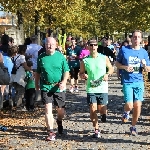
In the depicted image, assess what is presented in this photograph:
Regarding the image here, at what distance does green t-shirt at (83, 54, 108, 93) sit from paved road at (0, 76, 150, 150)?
3.01 feet

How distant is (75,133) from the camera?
936 cm

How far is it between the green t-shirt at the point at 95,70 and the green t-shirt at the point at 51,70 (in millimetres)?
442

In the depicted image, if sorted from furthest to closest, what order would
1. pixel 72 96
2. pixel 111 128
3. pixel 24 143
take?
pixel 72 96 < pixel 111 128 < pixel 24 143

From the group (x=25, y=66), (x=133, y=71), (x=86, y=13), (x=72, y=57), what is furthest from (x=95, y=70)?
(x=86, y=13)

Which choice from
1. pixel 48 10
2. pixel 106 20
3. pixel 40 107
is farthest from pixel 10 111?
pixel 106 20

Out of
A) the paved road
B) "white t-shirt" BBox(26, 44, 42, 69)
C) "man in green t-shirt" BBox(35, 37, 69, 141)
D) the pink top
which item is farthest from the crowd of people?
the pink top

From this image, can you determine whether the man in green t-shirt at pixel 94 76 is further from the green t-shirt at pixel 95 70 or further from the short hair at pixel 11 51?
the short hair at pixel 11 51

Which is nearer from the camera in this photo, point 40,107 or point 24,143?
point 24,143

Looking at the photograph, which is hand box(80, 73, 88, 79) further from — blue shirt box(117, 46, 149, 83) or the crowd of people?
blue shirt box(117, 46, 149, 83)

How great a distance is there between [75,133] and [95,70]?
1.40 m

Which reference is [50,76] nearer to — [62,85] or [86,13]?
[62,85]

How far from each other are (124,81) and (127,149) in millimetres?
1459

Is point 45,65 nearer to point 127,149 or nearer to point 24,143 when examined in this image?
point 24,143

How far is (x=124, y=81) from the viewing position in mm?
→ 8852
